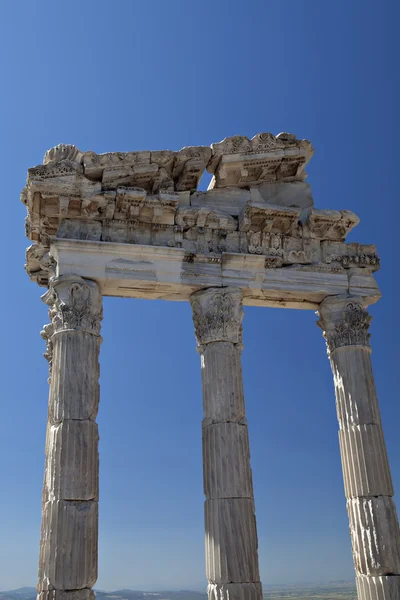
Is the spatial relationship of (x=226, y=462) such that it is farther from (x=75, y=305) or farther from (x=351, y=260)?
(x=351, y=260)

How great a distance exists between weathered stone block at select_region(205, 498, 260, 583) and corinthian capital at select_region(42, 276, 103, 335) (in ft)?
17.1

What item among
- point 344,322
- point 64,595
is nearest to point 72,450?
point 64,595

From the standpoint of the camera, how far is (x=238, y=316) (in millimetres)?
17594

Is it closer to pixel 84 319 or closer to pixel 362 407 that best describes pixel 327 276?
pixel 362 407

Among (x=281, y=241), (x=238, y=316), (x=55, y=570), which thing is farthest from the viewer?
(x=281, y=241)

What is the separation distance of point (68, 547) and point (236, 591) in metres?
3.79

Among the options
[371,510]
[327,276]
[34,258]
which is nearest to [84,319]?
[34,258]

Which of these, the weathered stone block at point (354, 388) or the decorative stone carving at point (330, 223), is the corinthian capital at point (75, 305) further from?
the weathered stone block at point (354, 388)

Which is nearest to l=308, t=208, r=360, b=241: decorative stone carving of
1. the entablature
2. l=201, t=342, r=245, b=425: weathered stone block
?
the entablature

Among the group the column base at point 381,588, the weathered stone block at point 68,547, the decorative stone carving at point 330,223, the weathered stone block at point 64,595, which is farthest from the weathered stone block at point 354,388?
the weathered stone block at point 64,595

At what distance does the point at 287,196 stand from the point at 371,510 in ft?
29.4

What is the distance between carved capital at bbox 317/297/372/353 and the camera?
→ 60.2 ft

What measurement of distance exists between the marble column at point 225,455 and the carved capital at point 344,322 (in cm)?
275

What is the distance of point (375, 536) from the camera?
16281mm
